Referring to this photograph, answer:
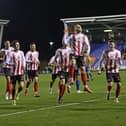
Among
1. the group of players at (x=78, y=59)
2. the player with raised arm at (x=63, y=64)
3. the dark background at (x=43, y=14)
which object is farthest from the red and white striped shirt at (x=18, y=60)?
the dark background at (x=43, y=14)

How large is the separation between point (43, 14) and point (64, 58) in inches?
2115

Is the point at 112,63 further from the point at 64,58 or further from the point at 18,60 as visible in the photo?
the point at 18,60

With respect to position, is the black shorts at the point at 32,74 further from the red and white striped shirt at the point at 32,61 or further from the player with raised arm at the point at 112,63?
the player with raised arm at the point at 112,63

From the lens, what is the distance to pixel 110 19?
157 feet

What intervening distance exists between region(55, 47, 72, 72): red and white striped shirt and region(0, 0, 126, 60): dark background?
47.8 metres

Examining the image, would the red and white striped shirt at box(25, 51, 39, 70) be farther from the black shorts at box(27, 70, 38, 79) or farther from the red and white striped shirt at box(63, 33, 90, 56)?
the red and white striped shirt at box(63, 33, 90, 56)

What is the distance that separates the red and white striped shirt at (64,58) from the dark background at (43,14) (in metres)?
47.8

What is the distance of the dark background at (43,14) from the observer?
6769cm

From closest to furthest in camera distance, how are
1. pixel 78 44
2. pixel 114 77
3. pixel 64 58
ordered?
pixel 64 58
pixel 114 77
pixel 78 44

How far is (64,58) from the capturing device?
17031 millimetres

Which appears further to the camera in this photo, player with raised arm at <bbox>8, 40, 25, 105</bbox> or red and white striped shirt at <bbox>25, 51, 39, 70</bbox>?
red and white striped shirt at <bbox>25, 51, 39, 70</bbox>

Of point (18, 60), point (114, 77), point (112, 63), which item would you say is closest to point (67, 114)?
point (114, 77)

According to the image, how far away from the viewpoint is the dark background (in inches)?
2665

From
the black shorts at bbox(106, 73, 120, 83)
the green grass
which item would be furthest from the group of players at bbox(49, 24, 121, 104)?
the green grass
